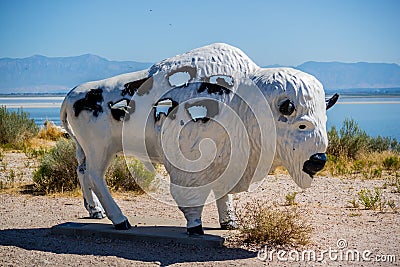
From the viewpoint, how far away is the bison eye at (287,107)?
5.71m

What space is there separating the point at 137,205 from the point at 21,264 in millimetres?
3406

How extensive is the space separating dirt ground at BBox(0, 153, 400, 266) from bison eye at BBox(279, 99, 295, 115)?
164cm

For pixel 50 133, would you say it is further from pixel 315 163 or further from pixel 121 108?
pixel 315 163

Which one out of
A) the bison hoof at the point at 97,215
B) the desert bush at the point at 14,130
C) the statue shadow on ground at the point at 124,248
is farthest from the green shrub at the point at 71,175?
the desert bush at the point at 14,130

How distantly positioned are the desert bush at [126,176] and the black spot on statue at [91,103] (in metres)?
3.46

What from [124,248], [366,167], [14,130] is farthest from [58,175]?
[14,130]

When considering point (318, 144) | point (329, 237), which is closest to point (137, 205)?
point (329, 237)

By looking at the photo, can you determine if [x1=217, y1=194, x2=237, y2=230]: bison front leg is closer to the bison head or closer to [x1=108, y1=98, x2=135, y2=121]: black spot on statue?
the bison head

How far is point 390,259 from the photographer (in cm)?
604

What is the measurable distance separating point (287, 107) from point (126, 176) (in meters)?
5.45

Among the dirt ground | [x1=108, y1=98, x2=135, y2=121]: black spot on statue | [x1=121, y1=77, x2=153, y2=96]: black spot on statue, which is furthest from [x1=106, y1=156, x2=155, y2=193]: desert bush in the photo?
[x1=121, y1=77, x2=153, y2=96]: black spot on statue

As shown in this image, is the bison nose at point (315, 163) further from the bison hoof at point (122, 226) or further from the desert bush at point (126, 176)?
the desert bush at point (126, 176)

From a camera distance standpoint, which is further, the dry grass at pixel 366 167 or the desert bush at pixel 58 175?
the dry grass at pixel 366 167

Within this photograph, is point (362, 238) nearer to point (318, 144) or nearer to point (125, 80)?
point (318, 144)
